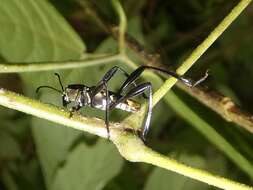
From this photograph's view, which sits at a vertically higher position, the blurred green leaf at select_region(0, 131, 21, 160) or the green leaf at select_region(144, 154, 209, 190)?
the green leaf at select_region(144, 154, 209, 190)

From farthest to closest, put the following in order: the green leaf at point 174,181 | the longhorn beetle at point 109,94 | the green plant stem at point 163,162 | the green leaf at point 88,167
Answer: the green leaf at point 88,167 < the green leaf at point 174,181 < the longhorn beetle at point 109,94 < the green plant stem at point 163,162

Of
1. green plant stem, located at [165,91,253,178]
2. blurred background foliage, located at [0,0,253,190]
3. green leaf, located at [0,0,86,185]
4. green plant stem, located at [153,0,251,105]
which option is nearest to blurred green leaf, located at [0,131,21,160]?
blurred background foliage, located at [0,0,253,190]

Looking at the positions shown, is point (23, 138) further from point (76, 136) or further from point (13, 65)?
point (13, 65)

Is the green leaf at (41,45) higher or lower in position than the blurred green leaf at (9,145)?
higher

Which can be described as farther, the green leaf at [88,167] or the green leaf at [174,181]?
the green leaf at [88,167]

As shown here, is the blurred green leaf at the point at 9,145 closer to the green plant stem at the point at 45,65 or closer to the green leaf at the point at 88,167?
the green leaf at the point at 88,167

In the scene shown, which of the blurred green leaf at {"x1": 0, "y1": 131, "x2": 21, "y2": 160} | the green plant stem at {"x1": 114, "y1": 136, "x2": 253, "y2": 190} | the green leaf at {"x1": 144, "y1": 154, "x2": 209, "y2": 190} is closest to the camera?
the green plant stem at {"x1": 114, "y1": 136, "x2": 253, "y2": 190}

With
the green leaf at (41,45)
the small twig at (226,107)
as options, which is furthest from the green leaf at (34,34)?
the small twig at (226,107)

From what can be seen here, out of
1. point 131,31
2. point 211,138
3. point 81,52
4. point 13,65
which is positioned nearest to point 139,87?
point 13,65

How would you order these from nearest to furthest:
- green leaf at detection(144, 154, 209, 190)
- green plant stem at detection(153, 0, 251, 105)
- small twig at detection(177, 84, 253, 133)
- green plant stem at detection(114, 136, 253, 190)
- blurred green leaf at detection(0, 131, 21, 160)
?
green plant stem at detection(114, 136, 253, 190)
green plant stem at detection(153, 0, 251, 105)
small twig at detection(177, 84, 253, 133)
green leaf at detection(144, 154, 209, 190)
blurred green leaf at detection(0, 131, 21, 160)

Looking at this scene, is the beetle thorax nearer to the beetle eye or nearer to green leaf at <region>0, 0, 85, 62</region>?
the beetle eye
